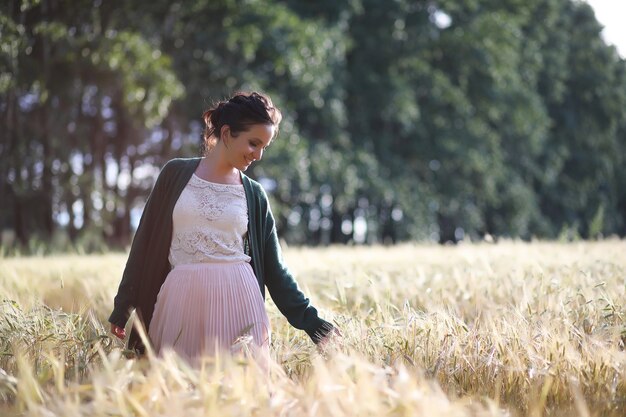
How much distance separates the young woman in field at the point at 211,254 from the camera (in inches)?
121

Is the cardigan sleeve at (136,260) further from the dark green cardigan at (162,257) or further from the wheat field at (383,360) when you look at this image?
the wheat field at (383,360)

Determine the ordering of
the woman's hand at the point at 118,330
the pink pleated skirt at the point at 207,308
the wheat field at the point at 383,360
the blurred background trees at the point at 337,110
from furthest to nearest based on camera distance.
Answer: the blurred background trees at the point at 337,110, the woman's hand at the point at 118,330, the pink pleated skirt at the point at 207,308, the wheat field at the point at 383,360

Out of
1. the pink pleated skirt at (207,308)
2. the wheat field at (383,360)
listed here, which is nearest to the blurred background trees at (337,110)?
the wheat field at (383,360)

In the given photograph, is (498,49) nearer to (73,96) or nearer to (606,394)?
(73,96)

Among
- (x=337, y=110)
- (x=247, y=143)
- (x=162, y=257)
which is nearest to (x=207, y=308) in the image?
(x=162, y=257)

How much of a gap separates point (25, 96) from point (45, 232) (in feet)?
10.1

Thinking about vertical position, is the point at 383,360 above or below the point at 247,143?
below

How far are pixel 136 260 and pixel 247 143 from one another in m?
0.78

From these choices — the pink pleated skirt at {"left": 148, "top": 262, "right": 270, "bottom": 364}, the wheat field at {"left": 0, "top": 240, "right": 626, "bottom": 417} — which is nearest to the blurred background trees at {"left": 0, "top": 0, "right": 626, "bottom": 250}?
the wheat field at {"left": 0, "top": 240, "right": 626, "bottom": 417}

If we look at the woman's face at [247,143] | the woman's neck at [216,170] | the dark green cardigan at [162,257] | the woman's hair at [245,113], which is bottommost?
the dark green cardigan at [162,257]

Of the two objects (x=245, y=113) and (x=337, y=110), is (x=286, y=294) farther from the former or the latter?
(x=337, y=110)

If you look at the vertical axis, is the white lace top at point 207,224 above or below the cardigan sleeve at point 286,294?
above

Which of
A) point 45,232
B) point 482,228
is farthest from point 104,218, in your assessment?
point 482,228

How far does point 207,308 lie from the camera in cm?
303
